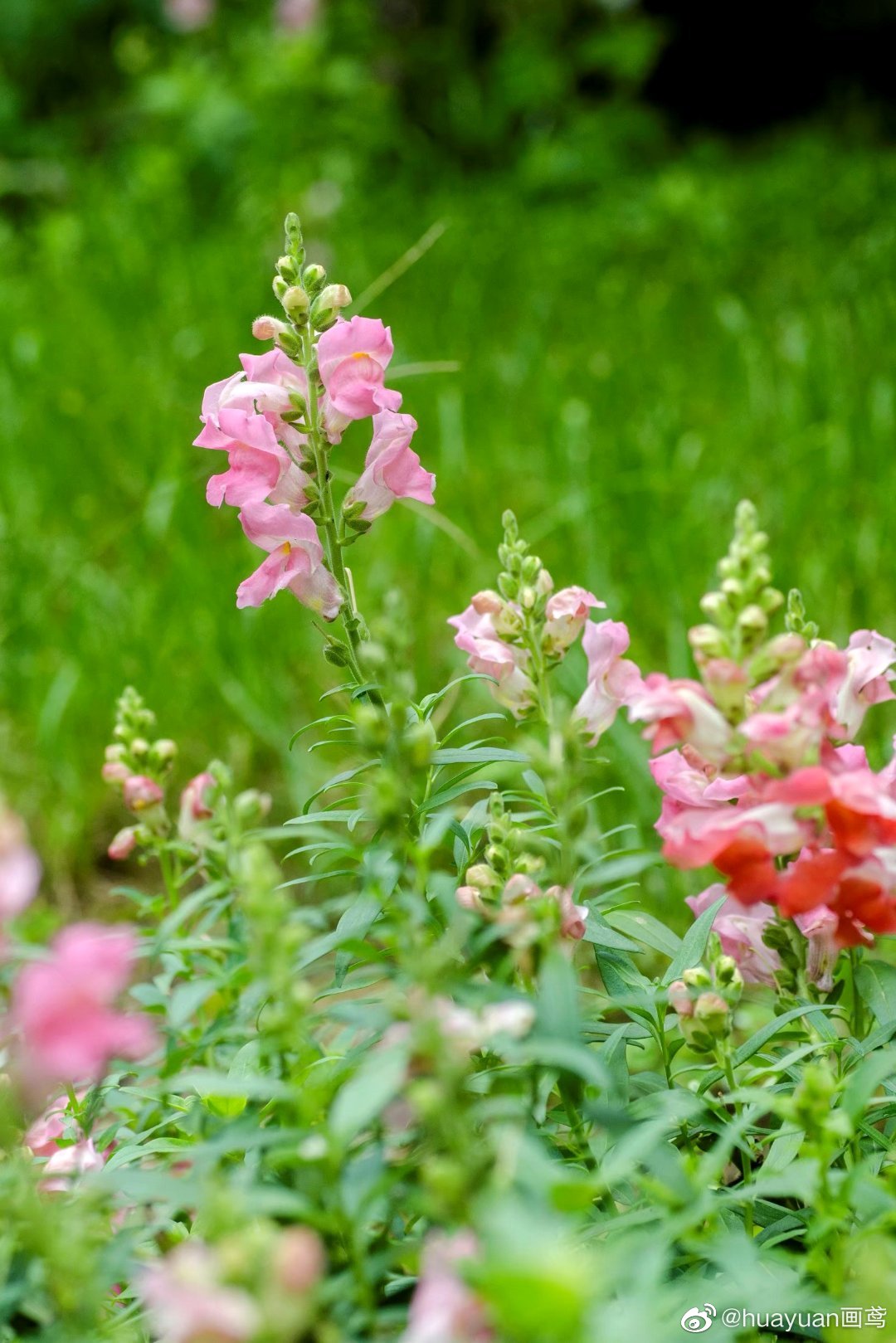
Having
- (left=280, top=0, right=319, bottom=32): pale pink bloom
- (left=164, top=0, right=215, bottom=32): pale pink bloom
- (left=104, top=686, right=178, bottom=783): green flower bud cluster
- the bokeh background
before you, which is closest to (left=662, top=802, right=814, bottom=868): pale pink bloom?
(left=104, top=686, right=178, bottom=783): green flower bud cluster

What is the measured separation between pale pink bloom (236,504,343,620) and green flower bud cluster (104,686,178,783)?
263 millimetres

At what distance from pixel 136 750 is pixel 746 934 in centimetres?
62

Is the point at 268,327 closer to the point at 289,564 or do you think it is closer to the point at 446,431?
the point at 289,564

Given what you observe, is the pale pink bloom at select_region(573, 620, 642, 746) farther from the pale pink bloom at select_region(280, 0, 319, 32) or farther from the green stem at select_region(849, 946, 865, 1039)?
the pale pink bloom at select_region(280, 0, 319, 32)

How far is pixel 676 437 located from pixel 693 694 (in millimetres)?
2233

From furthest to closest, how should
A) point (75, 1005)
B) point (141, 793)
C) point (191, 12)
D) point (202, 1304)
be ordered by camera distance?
point (191, 12) < point (141, 793) < point (75, 1005) < point (202, 1304)

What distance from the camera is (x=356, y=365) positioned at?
3.81 ft

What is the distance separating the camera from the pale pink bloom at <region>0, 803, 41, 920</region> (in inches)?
29.3

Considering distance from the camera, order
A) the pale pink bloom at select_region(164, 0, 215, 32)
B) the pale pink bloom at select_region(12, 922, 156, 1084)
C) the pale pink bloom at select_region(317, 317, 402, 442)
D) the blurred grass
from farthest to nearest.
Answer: the pale pink bloom at select_region(164, 0, 215, 32)
the blurred grass
the pale pink bloom at select_region(317, 317, 402, 442)
the pale pink bloom at select_region(12, 922, 156, 1084)

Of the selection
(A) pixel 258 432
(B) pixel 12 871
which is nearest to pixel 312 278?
(A) pixel 258 432

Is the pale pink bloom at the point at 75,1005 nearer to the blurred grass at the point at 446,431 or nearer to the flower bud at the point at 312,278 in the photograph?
the flower bud at the point at 312,278

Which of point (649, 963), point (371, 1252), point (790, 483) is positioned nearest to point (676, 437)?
point (790, 483)

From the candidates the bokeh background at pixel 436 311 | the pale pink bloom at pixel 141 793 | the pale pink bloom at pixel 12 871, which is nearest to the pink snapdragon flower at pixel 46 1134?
the pale pink bloom at pixel 141 793

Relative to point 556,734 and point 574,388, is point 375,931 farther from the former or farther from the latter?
point 574,388
